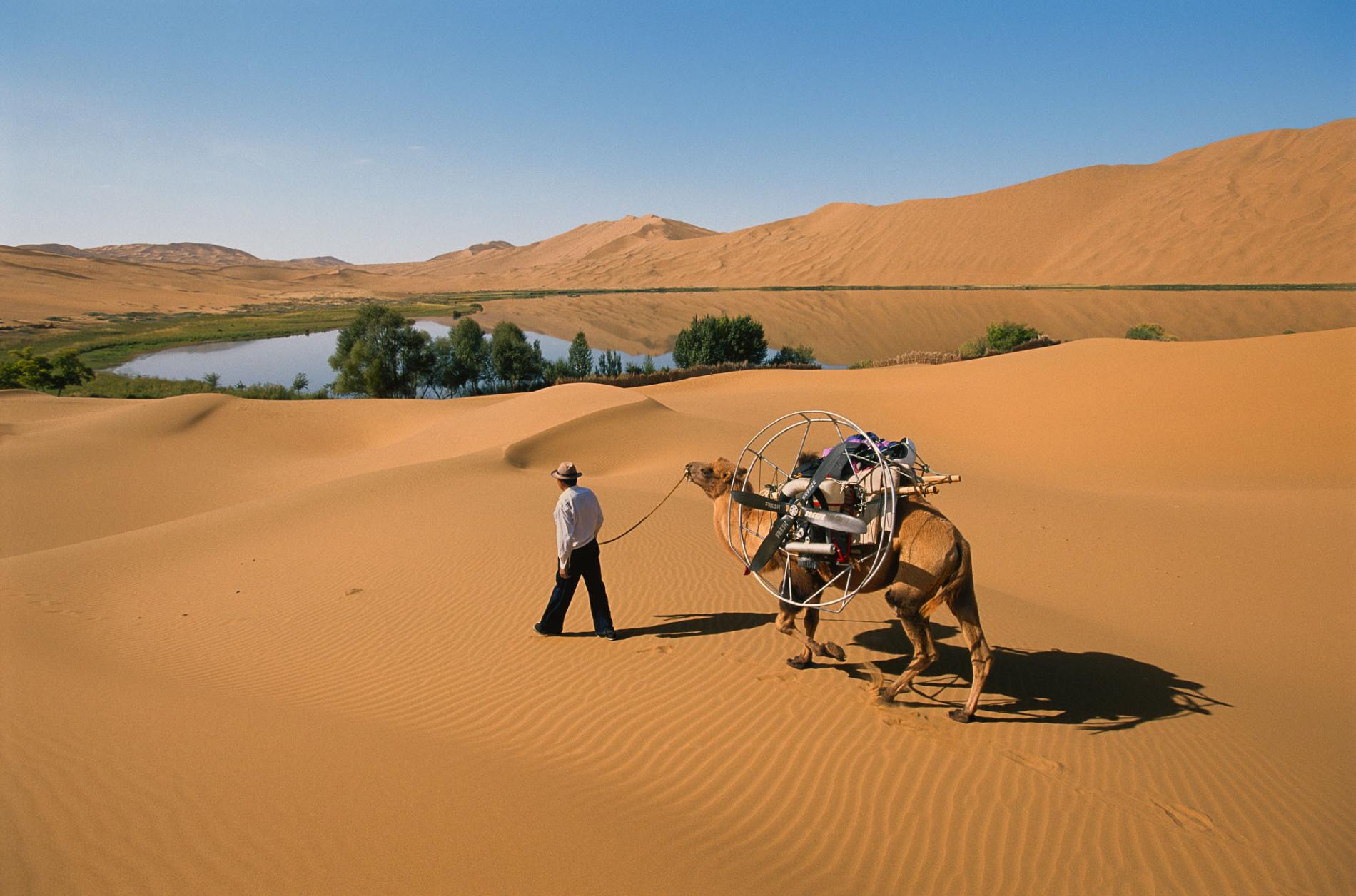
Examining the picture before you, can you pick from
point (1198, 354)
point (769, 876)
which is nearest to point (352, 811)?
point (769, 876)

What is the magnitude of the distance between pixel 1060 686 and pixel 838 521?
3103 millimetres

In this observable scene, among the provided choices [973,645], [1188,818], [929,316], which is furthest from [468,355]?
[929,316]

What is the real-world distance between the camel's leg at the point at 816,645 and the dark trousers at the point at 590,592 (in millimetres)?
2224

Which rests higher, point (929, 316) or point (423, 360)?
point (929, 316)

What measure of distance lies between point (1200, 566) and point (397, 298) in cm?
16699

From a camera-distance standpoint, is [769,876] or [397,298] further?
[397,298]

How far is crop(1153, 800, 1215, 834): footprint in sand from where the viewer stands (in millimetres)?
4789

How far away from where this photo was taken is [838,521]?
5.96 metres

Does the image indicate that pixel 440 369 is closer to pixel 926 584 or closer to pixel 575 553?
pixel 575 553

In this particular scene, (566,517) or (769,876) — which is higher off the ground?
(566,517)

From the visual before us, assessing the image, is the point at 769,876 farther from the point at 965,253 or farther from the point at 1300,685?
the point at 965,253

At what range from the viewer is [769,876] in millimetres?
4211

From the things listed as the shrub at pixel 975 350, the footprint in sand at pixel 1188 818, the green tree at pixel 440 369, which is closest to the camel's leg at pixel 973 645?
the footprint in sand at pixel 1188 818

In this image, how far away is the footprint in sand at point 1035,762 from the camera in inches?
211
